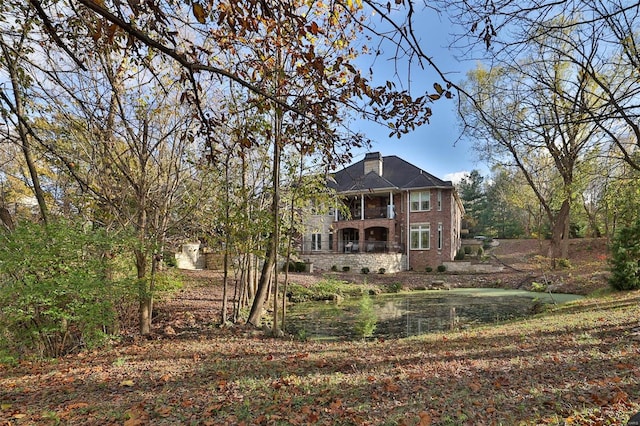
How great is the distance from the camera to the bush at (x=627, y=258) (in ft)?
37.7

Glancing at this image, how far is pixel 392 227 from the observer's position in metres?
25.8

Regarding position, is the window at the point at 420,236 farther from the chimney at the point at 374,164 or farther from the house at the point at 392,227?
the chimney at the point at 374,164

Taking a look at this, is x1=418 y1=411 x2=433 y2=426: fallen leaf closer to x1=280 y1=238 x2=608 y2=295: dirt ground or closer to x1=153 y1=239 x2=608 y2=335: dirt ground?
x1=153 y1=239 x2=608 y2=335: dirt ground

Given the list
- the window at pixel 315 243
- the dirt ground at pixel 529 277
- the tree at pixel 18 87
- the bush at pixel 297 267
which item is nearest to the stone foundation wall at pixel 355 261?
the dirt ground at pixel 529 277

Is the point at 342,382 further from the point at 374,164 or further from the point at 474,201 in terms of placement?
the point at 474,201

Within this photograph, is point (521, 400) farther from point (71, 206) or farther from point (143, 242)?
point (71, 206)

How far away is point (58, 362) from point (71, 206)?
3.89 m

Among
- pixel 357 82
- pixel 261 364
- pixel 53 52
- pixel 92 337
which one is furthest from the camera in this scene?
pixel 53 52

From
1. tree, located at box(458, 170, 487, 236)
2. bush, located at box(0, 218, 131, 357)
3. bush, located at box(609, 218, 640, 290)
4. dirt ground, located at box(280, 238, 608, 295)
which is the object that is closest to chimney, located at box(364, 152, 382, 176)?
dirt ground, located at box(280, 238, 608, 295)

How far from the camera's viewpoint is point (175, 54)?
2604 millimetres

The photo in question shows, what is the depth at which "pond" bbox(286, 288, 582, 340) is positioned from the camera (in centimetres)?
898

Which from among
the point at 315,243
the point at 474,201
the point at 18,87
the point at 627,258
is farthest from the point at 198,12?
the point at 474,201

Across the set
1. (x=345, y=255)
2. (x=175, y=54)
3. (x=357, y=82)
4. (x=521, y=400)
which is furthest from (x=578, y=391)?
(x=345, y=255)

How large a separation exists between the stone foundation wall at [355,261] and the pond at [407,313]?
6732 mm
